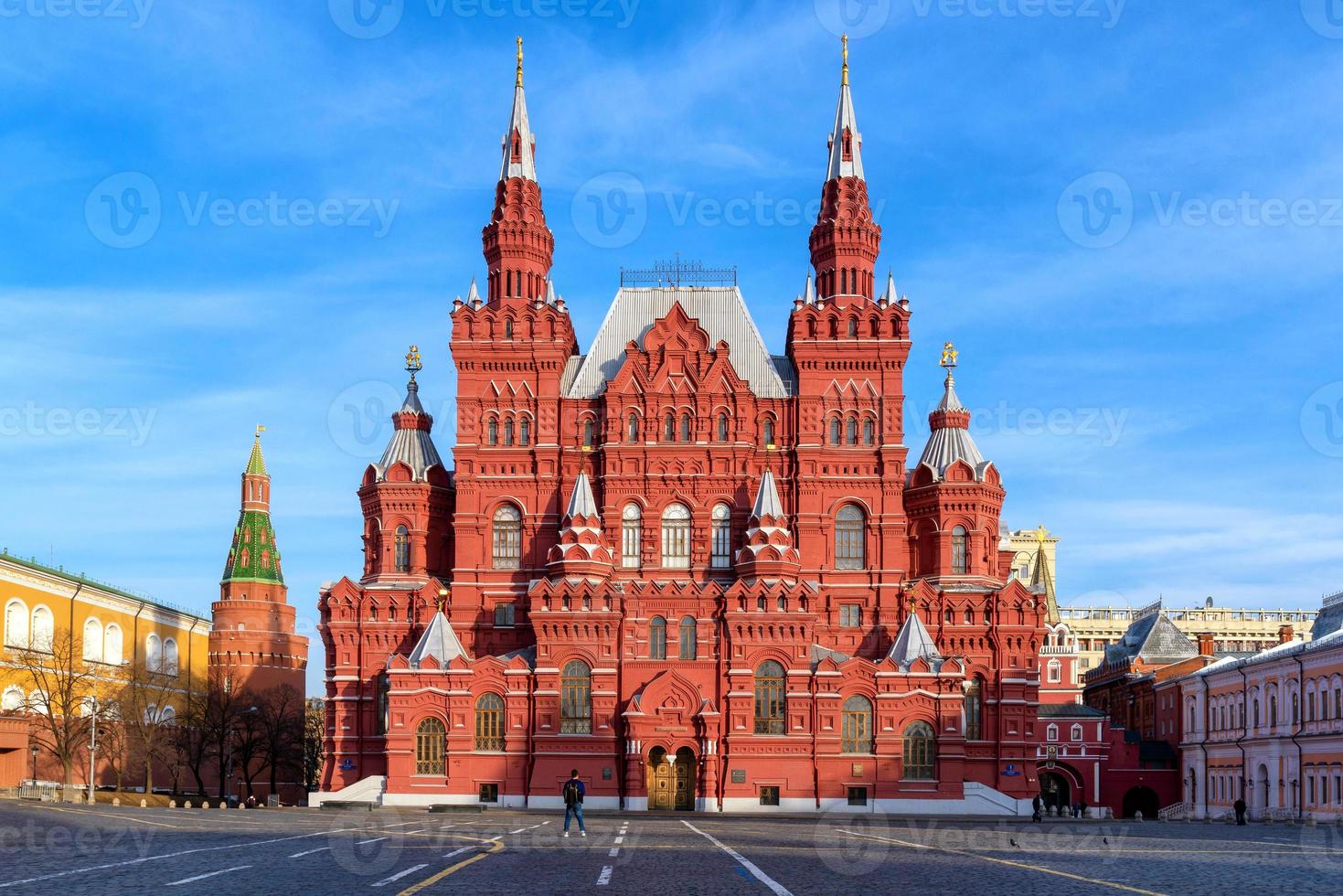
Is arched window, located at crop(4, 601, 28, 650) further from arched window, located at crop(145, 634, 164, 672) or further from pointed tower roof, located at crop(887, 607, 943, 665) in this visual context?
pointed tower roof, located at crop(887, 607, 943, 665)

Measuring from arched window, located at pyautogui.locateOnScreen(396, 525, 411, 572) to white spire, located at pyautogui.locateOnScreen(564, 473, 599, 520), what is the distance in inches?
401

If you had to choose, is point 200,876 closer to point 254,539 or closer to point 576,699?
point 576,699

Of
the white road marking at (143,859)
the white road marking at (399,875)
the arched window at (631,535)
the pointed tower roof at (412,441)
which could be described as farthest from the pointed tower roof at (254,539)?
the white road marking at (399,875)

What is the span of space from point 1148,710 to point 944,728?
47465 millimetres

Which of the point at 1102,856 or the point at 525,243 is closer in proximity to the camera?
the point at 1102,856

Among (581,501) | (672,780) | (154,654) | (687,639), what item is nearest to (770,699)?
(687,639)

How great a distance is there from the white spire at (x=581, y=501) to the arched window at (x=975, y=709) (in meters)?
19.6

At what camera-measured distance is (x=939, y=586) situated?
7025cm

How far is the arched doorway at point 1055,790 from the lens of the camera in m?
95.0

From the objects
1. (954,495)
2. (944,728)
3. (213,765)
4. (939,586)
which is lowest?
(213,765)

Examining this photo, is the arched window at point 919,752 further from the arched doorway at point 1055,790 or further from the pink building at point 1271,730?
the arched doorway at point 1055,790

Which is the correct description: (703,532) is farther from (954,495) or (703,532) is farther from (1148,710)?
(1148,710)

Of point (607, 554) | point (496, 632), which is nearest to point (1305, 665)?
point (607, 554)

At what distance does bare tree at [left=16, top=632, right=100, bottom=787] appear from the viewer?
75750 millimetres
